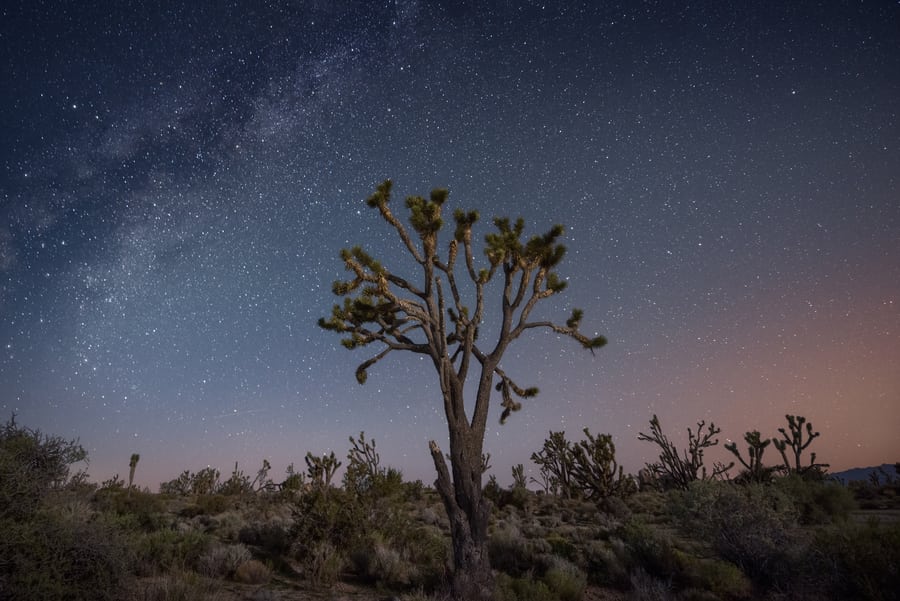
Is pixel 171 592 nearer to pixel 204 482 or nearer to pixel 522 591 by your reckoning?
pixel 522 591

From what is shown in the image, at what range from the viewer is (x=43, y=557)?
4.68 metres

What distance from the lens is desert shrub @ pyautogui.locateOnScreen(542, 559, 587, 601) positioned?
251 inches

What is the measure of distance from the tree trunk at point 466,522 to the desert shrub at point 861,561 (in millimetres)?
4481

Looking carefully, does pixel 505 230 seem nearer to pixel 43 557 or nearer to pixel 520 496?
pixel 43 557

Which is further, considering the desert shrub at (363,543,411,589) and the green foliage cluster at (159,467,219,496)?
the green foliage cluster at (159,467,219,496)

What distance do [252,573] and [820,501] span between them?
14.4 m

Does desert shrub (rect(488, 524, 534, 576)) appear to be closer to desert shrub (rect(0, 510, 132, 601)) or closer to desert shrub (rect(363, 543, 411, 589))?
desert shrub (rect(363, 543, 411, 589))

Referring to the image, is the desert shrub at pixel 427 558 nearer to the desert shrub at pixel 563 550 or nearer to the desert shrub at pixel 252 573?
the desert shrub at pixel 563 550

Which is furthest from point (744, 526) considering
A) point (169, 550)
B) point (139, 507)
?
point (139, 507)

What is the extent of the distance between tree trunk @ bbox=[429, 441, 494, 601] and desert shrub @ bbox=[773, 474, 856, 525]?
30.2 ft

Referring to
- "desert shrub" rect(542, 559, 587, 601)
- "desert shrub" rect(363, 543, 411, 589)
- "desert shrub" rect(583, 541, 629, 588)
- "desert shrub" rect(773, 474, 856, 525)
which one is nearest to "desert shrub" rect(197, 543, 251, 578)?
"desert shrub" rect(363, 543, 411, 589)

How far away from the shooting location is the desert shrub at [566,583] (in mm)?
6385

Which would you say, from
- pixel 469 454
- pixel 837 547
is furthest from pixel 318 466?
pixel 837 547

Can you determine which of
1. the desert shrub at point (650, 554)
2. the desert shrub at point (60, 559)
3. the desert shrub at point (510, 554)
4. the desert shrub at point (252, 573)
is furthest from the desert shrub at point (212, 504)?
the desert shrub at point (650, 554)
